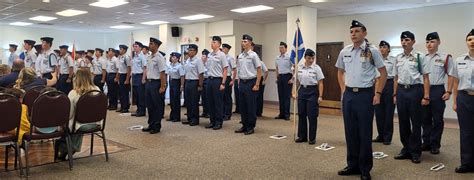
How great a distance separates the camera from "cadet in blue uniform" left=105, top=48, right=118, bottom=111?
9.41 m

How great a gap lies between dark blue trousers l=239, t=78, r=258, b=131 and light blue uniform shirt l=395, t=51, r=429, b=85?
93.4 inches

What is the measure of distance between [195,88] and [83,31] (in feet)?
38.0

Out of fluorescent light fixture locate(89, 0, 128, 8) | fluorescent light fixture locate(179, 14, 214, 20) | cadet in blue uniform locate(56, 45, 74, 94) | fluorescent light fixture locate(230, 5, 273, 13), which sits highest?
fluorescent light fixture locate(89, 0, 128, 8)

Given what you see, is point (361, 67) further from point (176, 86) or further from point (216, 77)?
point (176, 86)

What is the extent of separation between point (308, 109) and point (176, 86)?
3.47 meters

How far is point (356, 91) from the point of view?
3.70m

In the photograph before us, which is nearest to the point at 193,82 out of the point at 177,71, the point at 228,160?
the point at 177,71

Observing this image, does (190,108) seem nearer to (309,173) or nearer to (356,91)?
(309,173)

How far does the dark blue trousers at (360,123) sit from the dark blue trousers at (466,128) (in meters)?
1.16

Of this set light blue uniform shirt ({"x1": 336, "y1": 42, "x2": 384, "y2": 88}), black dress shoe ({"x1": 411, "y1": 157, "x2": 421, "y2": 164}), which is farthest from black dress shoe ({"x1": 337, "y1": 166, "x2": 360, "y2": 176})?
black dress shoe ({"x1": 411, "y1": 157, "x2": 421, "y2": 164})

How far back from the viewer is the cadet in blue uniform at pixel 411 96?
4539 millimetres

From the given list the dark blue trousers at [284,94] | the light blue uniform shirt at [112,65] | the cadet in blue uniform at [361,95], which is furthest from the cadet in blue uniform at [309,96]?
the light blue uniform shirt at [112,65]

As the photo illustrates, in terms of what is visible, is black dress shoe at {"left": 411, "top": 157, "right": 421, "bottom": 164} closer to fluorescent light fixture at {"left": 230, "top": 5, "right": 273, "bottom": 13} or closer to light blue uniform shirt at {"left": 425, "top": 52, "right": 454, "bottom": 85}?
light blue uniform shirt at {"left": 425, "top": 52, "right": 454, "bottom": 85}

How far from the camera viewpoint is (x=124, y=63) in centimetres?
902
